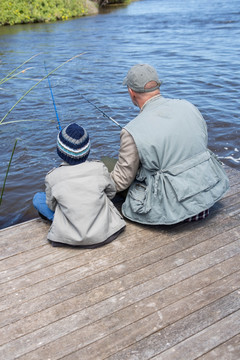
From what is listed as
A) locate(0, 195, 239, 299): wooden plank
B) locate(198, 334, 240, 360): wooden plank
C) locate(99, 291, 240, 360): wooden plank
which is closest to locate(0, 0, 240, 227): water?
locate(0, 195, 239, 299): wooden plank

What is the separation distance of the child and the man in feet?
0.83

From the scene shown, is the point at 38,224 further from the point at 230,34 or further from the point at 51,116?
the point at 230,34

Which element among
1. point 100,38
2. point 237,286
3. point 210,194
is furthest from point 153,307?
point 100,38

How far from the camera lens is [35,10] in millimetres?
21750

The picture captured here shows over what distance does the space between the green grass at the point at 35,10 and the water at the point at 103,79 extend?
1582 mm

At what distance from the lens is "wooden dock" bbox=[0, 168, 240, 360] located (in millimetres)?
2127

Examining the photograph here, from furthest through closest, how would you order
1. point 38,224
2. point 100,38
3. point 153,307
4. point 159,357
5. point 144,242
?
point 100,38
point 38,224
point 144,242
point 153,307
point 159,357

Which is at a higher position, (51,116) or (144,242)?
(144,242)

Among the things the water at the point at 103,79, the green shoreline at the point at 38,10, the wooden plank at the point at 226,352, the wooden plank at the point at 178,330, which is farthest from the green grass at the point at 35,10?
the wooden plank at the point at 226,352

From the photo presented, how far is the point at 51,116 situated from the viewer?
7555 millimetres

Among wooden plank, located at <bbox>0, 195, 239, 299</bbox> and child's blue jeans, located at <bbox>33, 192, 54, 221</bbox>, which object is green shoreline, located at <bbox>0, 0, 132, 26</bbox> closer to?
child's blue jeans, located at <bbox>33, 192, 54, 221</bbox>

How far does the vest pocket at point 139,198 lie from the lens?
295cm

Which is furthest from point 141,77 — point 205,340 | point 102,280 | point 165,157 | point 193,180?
point 205,340

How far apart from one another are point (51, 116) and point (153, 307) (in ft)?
18.8
